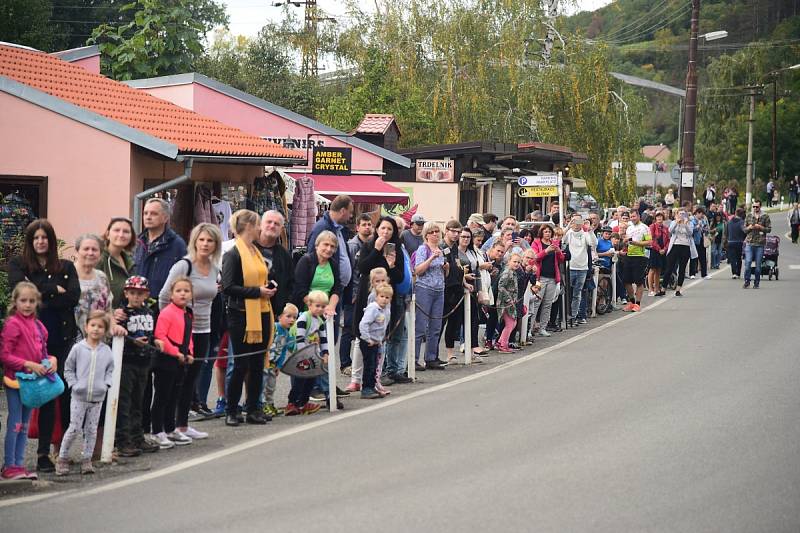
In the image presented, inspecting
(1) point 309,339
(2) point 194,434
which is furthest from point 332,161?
(2) point 194,434

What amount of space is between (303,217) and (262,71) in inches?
1839

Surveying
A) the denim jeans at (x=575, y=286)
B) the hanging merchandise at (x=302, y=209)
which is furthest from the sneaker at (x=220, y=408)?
the hanging merchandise at (x=302, y=209)

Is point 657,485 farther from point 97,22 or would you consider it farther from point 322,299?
point 97,22

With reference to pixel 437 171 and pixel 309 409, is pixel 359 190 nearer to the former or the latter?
pixel 437 171

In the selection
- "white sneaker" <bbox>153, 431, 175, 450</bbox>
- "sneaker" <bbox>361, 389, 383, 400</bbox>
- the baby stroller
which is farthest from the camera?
the baby stroller

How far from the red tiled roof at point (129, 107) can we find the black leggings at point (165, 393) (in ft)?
28.0

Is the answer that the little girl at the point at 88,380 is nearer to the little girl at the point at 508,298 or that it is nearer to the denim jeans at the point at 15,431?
the denim jeans at the point at 15,431

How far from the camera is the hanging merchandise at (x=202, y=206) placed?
19953 mm

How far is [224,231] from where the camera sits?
19.6m

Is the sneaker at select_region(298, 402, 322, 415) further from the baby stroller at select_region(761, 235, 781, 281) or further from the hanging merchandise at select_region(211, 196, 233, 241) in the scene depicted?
the baby stroller at select_region(761, 235, 781, 281)

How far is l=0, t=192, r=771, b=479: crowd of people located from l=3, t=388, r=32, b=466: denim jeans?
10 mm

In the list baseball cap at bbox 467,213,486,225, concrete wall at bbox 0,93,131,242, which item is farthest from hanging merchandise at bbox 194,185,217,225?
baseball cap at bbox 467,213,486,225

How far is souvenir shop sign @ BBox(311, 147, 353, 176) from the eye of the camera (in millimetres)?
26281

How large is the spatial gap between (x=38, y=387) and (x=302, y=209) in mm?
14348
